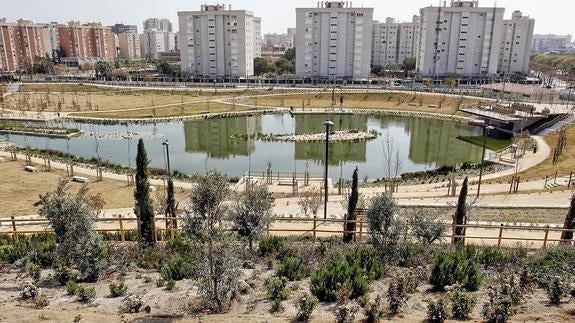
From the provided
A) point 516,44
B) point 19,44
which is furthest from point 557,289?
point 19,44

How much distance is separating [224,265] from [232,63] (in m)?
105

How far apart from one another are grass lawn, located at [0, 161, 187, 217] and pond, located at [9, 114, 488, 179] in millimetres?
9688

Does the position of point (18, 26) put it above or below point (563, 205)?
above

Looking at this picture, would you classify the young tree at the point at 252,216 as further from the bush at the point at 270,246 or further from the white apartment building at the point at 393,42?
the white apartment building at the point at 393,42

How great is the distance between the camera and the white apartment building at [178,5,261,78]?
110 meters

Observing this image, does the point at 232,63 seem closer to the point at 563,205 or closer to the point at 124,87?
the point at 124,87

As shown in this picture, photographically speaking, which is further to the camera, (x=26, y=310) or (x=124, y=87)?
(x=124, y=87)

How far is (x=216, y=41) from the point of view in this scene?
111m

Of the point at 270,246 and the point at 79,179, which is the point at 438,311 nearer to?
the point at 270,246

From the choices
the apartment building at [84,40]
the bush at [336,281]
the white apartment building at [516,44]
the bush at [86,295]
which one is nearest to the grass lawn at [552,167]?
the bush at [336,281]

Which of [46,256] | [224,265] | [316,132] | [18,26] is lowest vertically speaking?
[316,132]

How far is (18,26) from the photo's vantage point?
443 feet

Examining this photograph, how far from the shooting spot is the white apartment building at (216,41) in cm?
10962

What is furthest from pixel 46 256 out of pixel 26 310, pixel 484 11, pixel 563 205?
pixel 484 11
